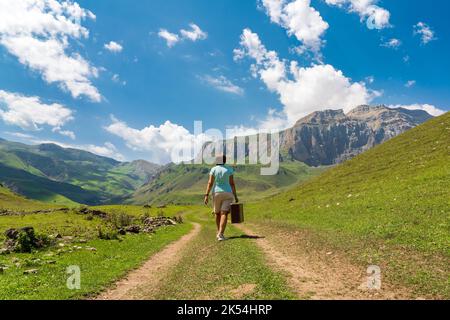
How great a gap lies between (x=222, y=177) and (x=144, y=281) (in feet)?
27.9

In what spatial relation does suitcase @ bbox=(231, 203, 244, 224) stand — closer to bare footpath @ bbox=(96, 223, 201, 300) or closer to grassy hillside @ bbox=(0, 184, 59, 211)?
bare footpath @ bbox=(96, 223, 201, 300)

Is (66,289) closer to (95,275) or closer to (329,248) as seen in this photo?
(95,275)

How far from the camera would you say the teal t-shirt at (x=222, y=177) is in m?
21.4

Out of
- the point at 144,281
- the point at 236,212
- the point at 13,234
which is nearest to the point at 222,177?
the point at 236,212

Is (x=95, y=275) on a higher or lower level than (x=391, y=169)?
lower

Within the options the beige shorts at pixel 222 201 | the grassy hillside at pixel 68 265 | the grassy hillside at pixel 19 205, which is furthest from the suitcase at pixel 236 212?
the grassy hillside at pixel 19 205

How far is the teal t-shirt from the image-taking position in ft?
70.1

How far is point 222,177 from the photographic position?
21422 mm

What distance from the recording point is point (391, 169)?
172 feet

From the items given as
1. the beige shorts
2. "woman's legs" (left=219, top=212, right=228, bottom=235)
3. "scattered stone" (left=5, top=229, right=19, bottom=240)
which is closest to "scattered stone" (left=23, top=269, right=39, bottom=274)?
the beige shorts

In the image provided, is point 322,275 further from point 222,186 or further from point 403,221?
point 403,221

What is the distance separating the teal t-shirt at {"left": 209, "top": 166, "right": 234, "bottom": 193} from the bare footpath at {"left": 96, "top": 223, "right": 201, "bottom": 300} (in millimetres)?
4941

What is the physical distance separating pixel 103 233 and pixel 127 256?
37.8 feet
